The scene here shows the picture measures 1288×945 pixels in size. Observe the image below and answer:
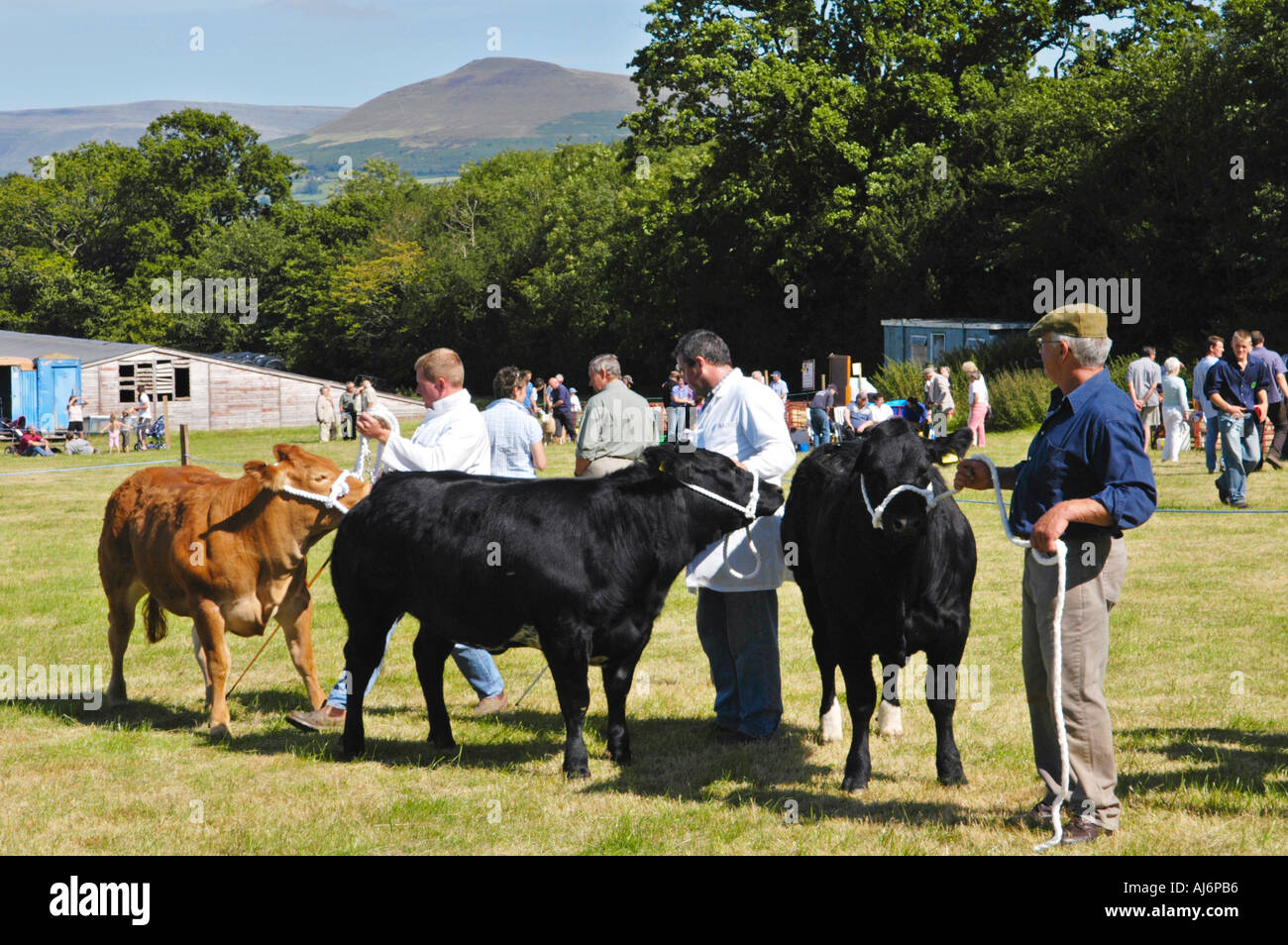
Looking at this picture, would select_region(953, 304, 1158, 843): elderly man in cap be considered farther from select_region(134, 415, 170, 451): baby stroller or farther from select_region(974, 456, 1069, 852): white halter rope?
select_region(134, 415, 170, 451): baby stroller

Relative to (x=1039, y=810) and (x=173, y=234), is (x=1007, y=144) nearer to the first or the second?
(x=1039, y=810)

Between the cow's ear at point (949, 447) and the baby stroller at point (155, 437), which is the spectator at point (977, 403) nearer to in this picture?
the cow's ear at point (949, 447)

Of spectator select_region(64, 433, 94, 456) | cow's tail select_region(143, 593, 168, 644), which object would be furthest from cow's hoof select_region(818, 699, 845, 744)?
spectator select_region(64, 433, 94, 456)

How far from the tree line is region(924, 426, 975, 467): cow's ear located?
93.2 ft

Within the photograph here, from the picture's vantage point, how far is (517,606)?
21.0ft

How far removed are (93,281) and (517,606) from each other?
81.0m

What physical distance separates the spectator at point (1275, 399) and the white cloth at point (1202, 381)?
0.55 metres

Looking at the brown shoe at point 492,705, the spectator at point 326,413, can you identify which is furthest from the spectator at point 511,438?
the spectator at point 326,413

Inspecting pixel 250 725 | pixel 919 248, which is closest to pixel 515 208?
pixel 919 248

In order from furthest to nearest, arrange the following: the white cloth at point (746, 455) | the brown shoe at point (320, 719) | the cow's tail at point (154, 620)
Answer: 1. the cow's tail at point (154, 620)
2. the brown shoe at point (320, 719)
3. the white cloth at point (746, 455)

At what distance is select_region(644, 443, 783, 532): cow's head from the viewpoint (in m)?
6.50

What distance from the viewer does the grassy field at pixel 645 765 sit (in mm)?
5387

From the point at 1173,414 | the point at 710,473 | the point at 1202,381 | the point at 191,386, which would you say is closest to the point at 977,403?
the point at 1173,414

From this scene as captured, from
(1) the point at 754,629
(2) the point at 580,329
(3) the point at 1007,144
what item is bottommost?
(1) the point at 754,629
